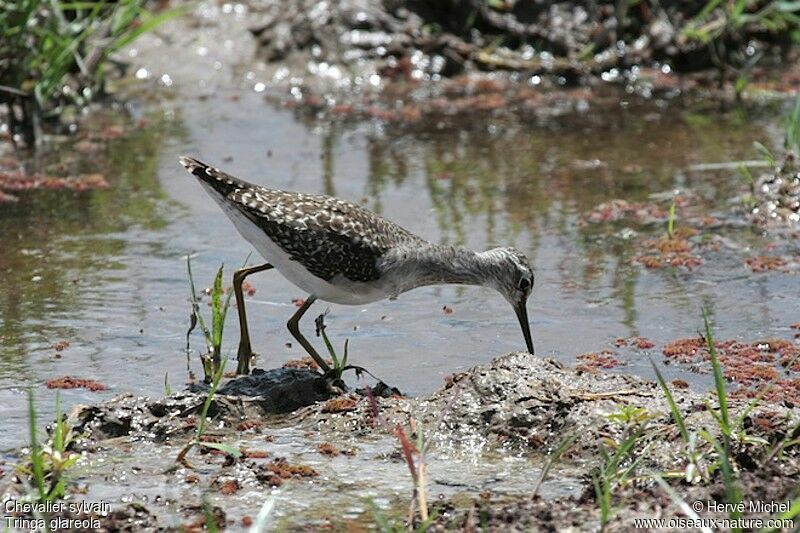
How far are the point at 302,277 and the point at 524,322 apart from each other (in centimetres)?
134

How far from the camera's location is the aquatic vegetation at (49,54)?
11430mm

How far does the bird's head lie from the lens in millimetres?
8047

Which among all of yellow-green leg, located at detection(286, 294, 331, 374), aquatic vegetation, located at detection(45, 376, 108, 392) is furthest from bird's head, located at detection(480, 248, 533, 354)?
aquatic vegetation, located at detection(45, 376, 108, 392)

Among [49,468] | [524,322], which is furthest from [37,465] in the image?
[524,322]

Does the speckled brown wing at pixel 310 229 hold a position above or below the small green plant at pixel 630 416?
above

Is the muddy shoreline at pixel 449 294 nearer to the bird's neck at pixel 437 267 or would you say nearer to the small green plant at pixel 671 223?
the small green plant at pixel 671 223

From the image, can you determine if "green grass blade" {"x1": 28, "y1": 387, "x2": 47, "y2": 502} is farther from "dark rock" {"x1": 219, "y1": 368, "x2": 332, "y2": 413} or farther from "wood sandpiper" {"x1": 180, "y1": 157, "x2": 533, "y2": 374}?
"wood sandpiper" {"x1": 180, "y1": 157, "x2": 533, "y2": 374}

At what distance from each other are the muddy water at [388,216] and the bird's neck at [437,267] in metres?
0.32

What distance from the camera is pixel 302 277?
7.60 m

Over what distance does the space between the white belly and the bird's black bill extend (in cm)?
84

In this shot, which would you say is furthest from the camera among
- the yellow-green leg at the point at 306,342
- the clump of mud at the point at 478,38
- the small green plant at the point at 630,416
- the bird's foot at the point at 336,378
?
the clump of mud at the point at 478,38

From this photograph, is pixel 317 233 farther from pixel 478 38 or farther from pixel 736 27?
pixel 736 27

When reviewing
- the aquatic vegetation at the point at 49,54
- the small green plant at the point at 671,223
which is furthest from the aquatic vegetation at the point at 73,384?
the aquatic vegetation at the point at 49,54

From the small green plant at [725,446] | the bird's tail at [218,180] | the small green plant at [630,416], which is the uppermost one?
the bird's tail at [218,180]
